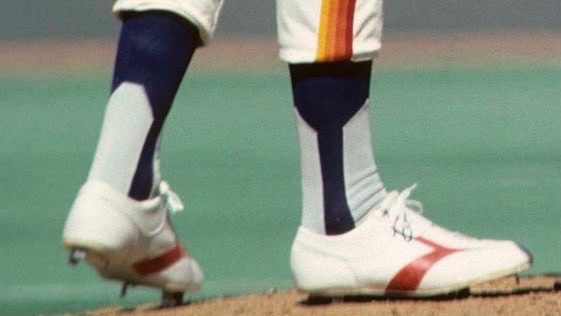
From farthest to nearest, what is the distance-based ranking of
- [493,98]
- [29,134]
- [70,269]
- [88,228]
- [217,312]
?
[493,98]
[29,134]
[70,269]
[217,312]
[88,228]

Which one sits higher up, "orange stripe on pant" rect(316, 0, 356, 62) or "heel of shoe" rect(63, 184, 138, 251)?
"orange stripe on pant" rect(316, 0, 356, 62)

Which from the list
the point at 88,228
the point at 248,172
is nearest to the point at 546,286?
the point at 88,228

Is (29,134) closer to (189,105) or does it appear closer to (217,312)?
(189,105)

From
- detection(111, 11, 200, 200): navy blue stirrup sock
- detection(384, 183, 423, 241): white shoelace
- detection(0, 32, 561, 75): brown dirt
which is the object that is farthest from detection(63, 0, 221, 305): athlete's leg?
detection(0, 32, 561, 75): brown dirt

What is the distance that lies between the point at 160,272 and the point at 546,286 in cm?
100

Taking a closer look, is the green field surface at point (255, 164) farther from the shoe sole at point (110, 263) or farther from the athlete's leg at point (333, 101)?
the athlete's leg at point (333, 101)

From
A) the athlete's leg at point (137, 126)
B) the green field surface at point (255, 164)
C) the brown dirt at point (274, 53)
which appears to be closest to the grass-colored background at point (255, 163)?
the green field surface at point (255, 164)

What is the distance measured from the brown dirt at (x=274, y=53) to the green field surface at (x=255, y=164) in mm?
668

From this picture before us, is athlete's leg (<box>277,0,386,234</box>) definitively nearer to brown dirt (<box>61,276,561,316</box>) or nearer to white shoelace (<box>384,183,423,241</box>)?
white shoelace (<box>384,183,423,241</box>)

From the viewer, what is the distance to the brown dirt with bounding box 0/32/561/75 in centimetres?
1503

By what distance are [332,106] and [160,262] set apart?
539 millimetres

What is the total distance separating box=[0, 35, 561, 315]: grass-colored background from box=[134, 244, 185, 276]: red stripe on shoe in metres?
1.17

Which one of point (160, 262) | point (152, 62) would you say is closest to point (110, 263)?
point (160, 262)

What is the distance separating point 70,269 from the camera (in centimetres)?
627
